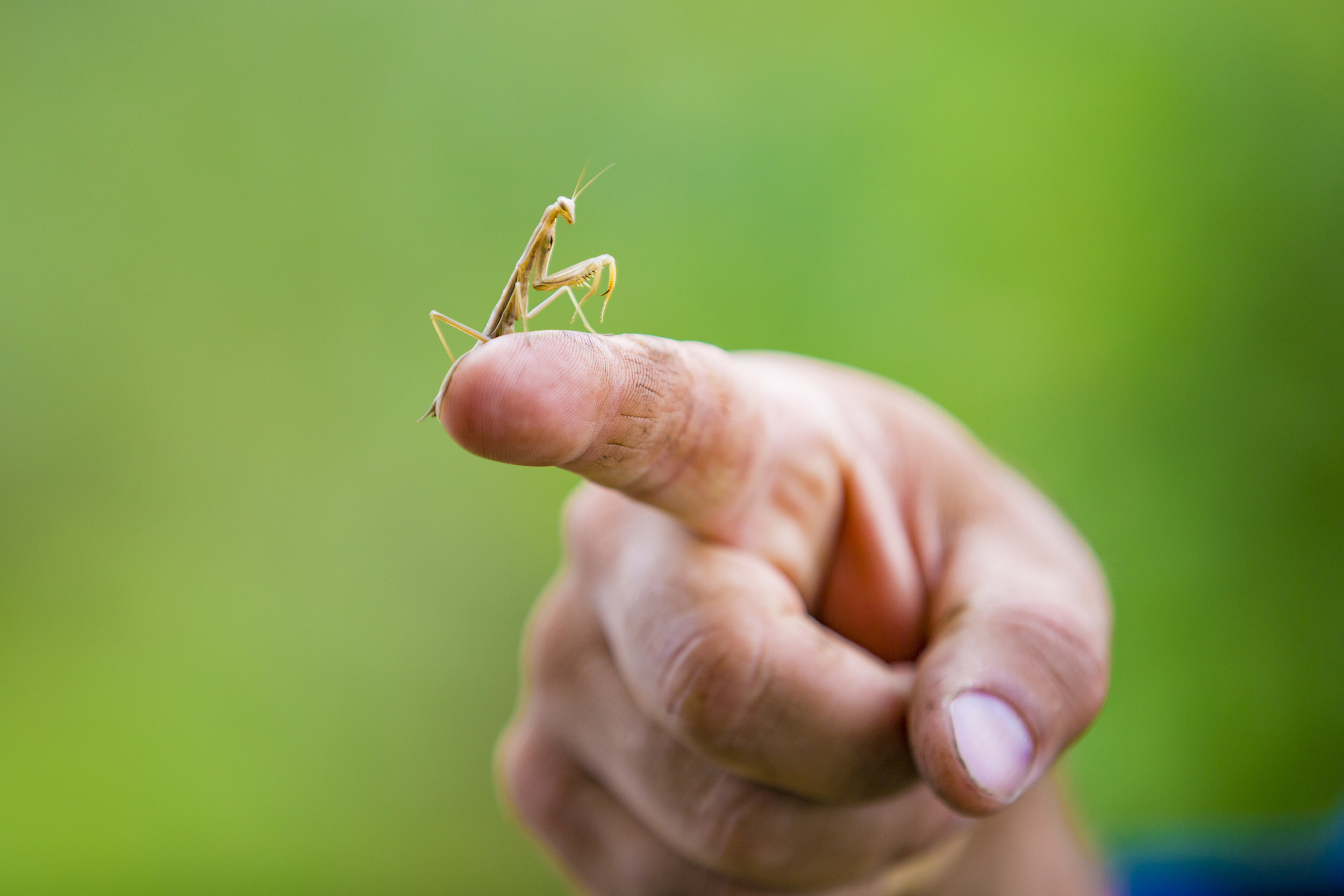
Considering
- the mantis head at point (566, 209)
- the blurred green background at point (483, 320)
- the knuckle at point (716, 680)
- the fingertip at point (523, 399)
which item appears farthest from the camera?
the blurred green background at point (483, 320)

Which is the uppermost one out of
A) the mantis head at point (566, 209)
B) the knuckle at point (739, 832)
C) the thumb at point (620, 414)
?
the mantis head at point (566, 209)

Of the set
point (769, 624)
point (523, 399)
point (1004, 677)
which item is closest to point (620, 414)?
point (523, 399)

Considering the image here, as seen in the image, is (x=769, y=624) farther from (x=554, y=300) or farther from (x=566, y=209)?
(x=566, y=209)

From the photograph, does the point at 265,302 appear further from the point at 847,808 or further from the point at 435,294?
the point at 847,808

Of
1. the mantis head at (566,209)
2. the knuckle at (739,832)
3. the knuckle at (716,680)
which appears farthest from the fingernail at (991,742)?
the mantis head at (566,209)

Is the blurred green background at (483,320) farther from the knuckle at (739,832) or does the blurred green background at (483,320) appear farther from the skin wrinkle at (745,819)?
the knuckle at (739,832)

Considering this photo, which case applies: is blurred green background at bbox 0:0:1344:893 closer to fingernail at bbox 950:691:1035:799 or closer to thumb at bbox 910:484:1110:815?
thumb at bbox 910:484:1110:815

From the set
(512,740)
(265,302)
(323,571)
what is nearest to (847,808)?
(512,740)
